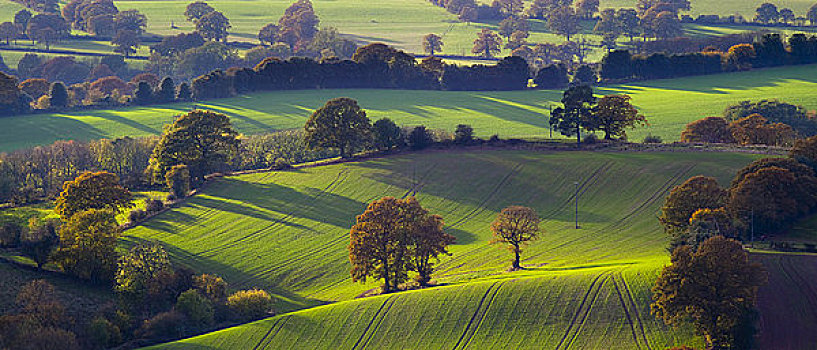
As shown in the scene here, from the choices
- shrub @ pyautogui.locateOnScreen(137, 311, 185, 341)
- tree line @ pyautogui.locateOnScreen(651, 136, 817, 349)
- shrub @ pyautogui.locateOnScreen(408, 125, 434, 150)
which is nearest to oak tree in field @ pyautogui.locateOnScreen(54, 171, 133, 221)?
shrub @ pyautogui.locateOnScreen(137, 311, 185, 341)

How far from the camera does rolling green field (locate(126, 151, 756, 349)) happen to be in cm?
8800

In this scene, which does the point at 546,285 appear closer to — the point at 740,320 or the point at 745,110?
the point at 740,320

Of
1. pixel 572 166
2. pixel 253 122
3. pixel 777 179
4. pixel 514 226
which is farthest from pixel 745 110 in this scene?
pixel 253 122

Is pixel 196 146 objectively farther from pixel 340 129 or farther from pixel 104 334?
pixel 104 334

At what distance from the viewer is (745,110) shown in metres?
168

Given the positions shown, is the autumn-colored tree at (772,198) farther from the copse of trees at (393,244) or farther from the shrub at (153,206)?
the shrub at (153,206)

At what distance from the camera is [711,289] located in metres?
82.4

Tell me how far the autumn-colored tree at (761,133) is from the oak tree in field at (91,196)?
8960 centimetres

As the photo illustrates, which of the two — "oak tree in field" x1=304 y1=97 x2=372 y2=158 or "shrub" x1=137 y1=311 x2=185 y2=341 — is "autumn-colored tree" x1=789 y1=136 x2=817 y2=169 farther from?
"shrub" x1=137 y1=311 x2=185 y2=341

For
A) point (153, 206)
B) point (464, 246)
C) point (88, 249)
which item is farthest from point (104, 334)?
point (464, 246)

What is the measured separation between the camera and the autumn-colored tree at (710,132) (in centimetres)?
15125

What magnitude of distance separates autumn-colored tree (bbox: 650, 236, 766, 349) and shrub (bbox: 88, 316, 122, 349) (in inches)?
1918

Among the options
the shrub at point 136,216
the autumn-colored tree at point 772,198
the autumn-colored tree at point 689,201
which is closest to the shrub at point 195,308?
the shrub at point 136,216

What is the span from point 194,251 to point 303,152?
42703mm
